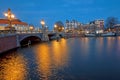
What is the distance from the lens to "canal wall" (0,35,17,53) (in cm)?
3975

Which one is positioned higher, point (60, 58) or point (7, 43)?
point (7, 43)

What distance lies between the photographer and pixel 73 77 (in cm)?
2117

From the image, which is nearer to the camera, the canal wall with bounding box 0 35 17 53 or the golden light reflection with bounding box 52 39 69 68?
the golden light reflection with bounding box 52 39 69 68

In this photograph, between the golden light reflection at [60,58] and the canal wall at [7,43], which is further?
the canal wall at [7,43]

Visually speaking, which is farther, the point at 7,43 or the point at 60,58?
the point at 7,43

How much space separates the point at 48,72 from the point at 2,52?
19.4m

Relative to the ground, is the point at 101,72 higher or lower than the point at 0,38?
lower

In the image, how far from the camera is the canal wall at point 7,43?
39753 mm

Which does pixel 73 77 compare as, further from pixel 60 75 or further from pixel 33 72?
pixel 33 72

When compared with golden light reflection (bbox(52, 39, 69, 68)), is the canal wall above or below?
→ above

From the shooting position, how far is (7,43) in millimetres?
43594

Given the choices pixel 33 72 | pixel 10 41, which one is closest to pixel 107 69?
pixel 33 72

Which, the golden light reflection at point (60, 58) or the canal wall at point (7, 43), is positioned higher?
the canal wall at point (7, 43)

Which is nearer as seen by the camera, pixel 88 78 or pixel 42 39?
pixel 88 78
